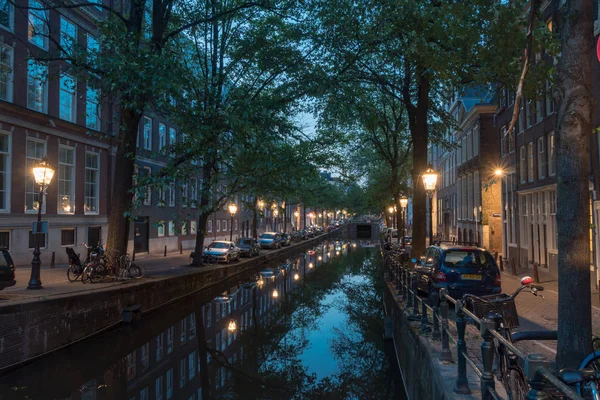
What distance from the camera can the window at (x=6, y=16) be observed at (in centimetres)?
2045

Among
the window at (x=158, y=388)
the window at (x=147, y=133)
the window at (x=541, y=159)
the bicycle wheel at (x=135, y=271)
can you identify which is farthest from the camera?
the window at (x=147, y=133)

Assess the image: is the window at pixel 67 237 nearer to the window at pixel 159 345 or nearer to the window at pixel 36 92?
the window at pixel 36 92

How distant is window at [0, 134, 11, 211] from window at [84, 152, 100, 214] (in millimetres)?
6200

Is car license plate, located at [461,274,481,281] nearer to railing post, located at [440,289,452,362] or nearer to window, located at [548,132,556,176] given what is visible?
railing post, located at [440,289,452,362]

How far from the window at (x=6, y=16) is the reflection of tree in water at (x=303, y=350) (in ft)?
56.2

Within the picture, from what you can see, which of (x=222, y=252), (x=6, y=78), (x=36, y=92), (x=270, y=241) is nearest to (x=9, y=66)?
(x=6, y=78)

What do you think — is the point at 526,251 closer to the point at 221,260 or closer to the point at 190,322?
Answer: the point at 221,260

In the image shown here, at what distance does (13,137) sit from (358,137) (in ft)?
73.6

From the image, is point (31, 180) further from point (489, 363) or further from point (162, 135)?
point (489, 363)

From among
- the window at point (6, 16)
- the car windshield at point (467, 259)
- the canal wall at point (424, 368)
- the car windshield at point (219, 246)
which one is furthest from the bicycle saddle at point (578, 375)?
the car windshield at point (219, 246)

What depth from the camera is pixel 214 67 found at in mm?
24172

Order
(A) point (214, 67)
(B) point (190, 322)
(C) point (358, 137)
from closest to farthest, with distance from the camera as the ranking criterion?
(B) point (190, 322) → (A) point (214, 67) → (C) point (358, 137)

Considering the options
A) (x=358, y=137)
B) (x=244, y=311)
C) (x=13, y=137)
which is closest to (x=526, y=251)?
(x=358, y=137)

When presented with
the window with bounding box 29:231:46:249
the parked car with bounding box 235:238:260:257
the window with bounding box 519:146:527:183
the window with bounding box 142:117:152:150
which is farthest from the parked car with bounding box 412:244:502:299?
the window with bounding box 142:117:152:150
